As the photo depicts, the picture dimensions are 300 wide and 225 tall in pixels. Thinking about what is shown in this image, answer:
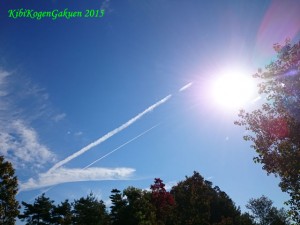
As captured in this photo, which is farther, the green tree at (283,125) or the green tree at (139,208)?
the green tree at (139,208)

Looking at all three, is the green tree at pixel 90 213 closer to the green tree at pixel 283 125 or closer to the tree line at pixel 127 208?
the tree line at pixel 127 208

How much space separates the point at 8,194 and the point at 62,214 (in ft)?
80.1

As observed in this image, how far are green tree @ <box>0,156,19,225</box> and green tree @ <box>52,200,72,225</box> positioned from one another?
2242 centimetres

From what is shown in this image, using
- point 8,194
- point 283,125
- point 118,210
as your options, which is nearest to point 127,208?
point 118,210

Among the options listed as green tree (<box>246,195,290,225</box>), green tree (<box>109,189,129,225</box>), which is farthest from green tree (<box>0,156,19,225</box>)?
green tree (<box>246,195,290,225</box>)

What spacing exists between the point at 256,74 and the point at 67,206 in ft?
153

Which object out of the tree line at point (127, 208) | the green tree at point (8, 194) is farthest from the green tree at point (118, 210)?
the green tree at point (8, 194)

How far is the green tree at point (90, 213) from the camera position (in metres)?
49.5

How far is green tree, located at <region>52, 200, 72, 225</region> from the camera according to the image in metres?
53.1

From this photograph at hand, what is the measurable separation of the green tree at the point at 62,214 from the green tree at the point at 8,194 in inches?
883

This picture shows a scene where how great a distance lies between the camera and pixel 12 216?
1253 inches

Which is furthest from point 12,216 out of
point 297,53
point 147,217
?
point 297,53

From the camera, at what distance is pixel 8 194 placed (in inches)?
1273

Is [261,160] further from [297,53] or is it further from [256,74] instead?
[297,53]
